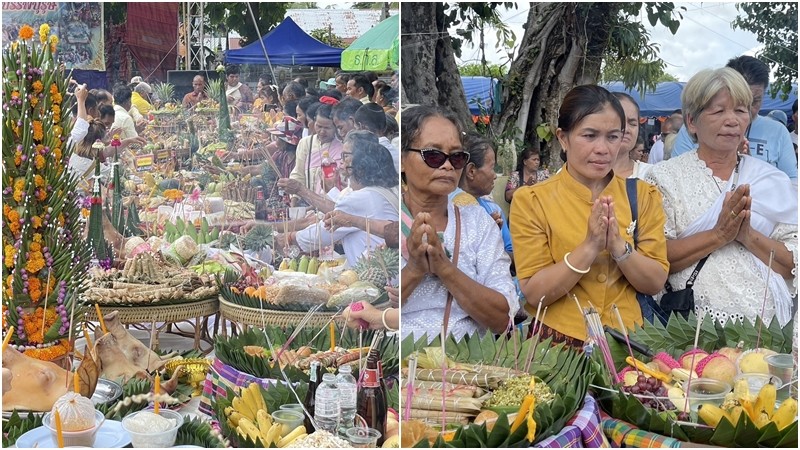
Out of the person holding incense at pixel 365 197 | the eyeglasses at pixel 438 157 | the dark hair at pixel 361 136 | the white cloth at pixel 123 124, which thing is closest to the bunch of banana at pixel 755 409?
the eyeglasses at pixel 438 157

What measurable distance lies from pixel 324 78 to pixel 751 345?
88.5 inches

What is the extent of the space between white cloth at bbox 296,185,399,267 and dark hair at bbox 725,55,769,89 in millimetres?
1409

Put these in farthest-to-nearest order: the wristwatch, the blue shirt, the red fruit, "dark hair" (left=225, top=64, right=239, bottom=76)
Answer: "dark hair" (left=225, top=64, right=239, bottom=76)
the blue shirt
the wristwatch
the red fruit

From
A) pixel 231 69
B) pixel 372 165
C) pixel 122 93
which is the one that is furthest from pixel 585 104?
pixel 122 93

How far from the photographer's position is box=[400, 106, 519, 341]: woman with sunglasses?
7.61ft

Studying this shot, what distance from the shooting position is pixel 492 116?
316cm

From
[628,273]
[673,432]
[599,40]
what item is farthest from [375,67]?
[673,432]

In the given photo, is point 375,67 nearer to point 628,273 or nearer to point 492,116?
point 492,116

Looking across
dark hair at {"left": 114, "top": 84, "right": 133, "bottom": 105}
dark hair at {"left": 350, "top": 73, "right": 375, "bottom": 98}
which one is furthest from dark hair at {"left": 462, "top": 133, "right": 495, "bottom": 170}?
dark hair at {"left": 114, "top": 84, "right": 133, "bottom": 105}

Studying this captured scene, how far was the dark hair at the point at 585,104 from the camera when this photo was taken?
240cm

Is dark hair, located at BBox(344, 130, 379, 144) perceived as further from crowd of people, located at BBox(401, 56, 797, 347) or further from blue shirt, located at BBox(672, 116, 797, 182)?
blue shirt, located at BBox(672, 116, 797, 182)

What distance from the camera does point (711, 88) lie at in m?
2.50

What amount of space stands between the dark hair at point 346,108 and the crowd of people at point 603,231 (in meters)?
1.19

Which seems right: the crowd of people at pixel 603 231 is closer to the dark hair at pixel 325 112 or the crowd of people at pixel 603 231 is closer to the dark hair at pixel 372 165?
the dark hair at pixel 372 165
